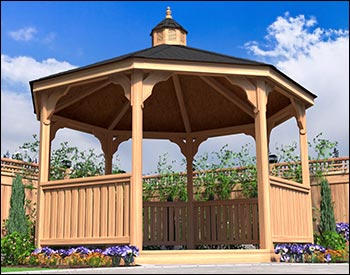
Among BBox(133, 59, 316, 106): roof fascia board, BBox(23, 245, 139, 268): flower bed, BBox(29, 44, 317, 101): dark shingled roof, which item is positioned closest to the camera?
BBox(23, 245, 139, 268): flower bed

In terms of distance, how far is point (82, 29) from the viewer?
1343cm

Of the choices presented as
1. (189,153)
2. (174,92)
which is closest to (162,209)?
(189,153)

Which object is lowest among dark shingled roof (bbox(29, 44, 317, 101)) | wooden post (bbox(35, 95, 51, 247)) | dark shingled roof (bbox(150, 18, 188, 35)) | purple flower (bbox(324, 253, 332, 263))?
purple flower (bbox(324, 253, 332, 263))

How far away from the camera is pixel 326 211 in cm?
1250

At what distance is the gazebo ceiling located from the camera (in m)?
9.03

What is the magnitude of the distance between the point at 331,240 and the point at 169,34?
6.26 metres

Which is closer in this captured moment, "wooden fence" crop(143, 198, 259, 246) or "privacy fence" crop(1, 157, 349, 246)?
"privacy fence" crop(1, 157, 349, 246)

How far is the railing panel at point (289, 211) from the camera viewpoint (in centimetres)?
930

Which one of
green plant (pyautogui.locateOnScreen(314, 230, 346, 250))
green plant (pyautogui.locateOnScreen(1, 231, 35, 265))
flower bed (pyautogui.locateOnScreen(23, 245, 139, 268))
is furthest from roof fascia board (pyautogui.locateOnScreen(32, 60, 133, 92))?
green plant (pyautogui.locateOnScreen(314, 230, 346, 250))

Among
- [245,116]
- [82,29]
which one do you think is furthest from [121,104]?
[245,116]

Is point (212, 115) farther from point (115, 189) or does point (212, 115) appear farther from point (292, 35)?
point (292, 35)

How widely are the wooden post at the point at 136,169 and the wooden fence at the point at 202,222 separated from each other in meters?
5.06

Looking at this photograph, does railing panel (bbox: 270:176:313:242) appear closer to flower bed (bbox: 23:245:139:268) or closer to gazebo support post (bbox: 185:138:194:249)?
flower bed (bbox: 23:245:139:268)

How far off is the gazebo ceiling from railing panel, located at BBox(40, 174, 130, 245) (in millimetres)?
1644
